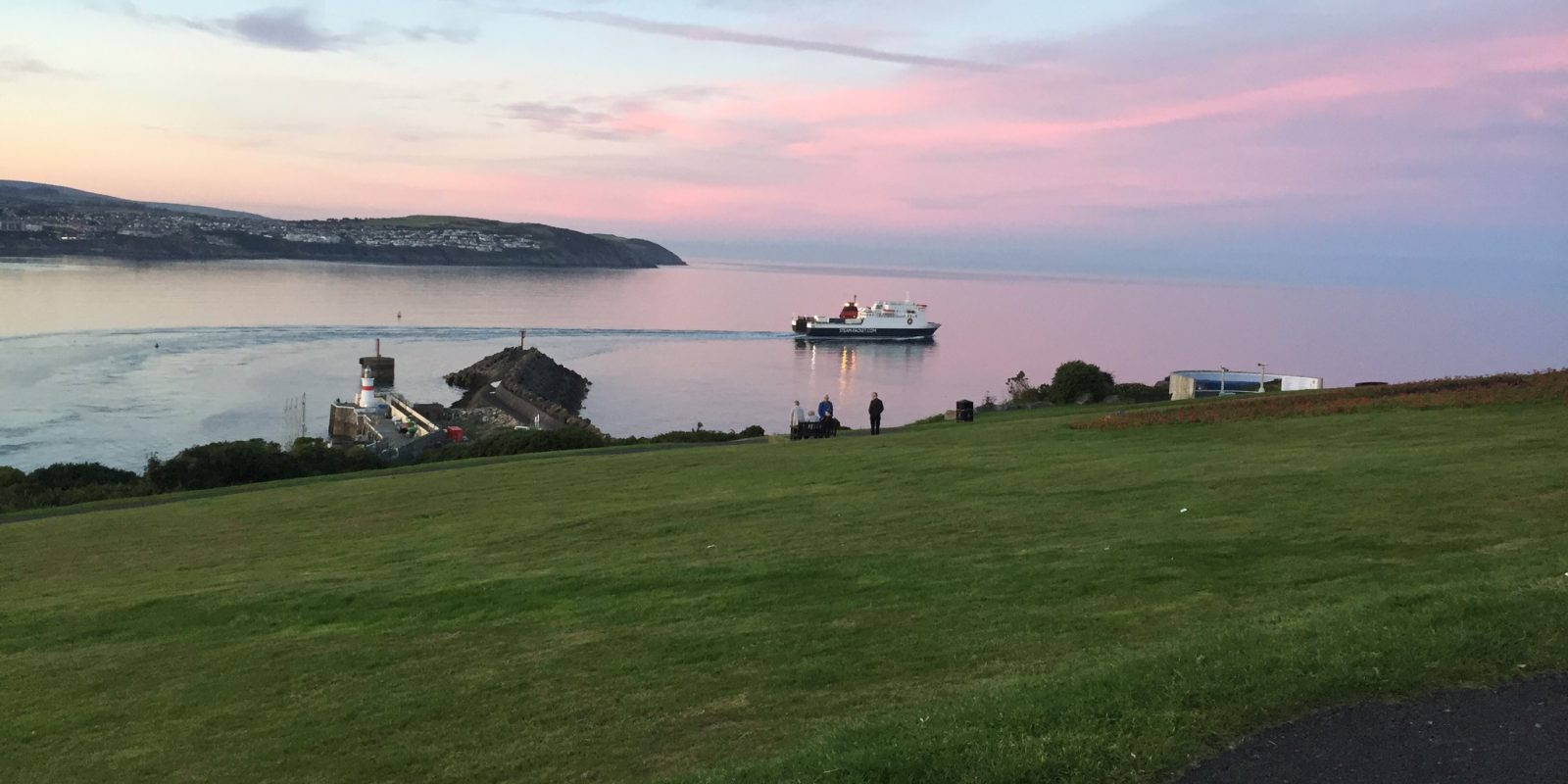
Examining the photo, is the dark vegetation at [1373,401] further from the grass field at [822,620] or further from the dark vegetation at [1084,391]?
the dark vegetation at [1084,391]

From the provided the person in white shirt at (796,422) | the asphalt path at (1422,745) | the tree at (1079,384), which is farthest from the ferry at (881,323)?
the asphalt path at (1422,745)

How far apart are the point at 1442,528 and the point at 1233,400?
1319cm

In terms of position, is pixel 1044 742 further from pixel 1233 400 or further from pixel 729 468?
pixel 1233 400

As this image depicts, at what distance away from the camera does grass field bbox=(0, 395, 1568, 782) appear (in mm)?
6336

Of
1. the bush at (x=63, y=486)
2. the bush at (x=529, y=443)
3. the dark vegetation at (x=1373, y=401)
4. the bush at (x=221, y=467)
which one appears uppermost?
the dark vegetation at (x=1373, y=401)

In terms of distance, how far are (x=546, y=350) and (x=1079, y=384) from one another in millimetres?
57753

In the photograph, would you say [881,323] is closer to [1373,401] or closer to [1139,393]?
[1139,393]

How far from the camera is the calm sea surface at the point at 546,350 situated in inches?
2114

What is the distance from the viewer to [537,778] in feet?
21.6

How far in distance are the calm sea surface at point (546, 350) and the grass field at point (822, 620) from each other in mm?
33375

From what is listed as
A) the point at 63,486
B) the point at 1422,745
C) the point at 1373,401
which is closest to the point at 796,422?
the point at 1373,401

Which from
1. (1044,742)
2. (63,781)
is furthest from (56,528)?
(1044,742)

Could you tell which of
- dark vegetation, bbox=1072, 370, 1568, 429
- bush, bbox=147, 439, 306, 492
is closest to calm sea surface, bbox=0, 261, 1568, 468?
bush, bbox=147, 439, 306, 492

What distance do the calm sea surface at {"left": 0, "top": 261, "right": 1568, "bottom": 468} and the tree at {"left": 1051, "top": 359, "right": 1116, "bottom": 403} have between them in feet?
57.2
